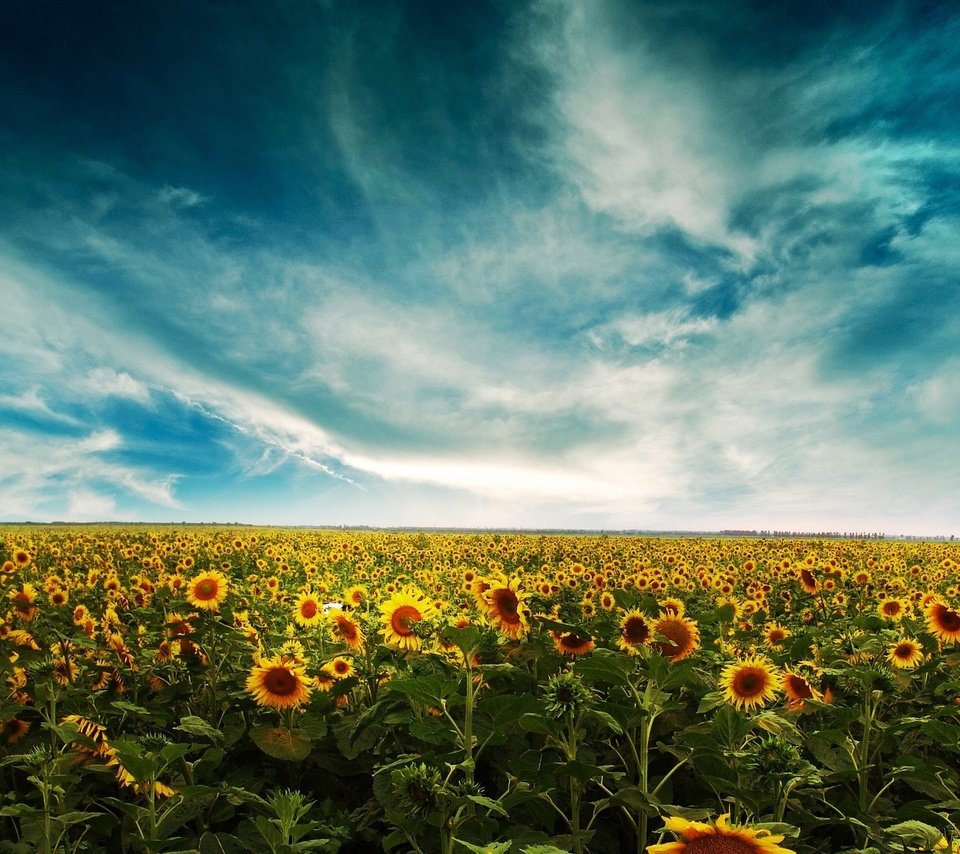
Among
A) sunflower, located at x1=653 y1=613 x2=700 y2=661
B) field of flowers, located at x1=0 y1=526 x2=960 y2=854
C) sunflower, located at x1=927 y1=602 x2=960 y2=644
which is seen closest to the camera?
field of flowers, located at x1=0 y1=526 x2=960 y2=854

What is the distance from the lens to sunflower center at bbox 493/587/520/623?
3.99 meters

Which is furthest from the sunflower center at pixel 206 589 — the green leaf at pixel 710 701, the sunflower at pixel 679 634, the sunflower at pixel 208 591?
the green leaf at pixel 710 701

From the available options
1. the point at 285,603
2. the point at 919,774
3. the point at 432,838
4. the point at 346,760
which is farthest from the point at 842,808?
the point at 285,603

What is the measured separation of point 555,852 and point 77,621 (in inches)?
248

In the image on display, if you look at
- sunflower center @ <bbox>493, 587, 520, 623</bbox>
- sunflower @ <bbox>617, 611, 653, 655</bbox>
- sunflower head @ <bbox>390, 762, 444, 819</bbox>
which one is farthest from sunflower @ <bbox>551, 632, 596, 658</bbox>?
sunflower head @ <bbox>390, 762, 444, 819</bbox>

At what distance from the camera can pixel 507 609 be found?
403cm

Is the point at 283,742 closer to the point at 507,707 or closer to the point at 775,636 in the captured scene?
the point at 507,707

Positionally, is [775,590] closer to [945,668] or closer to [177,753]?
[945,668]

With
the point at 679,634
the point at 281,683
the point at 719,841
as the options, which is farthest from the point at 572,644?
the point at 719,841

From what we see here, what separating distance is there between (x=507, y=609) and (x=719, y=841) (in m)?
Result: 2.35

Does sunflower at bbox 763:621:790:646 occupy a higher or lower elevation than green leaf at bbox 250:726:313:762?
higher

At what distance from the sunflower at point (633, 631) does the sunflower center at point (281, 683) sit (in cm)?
211

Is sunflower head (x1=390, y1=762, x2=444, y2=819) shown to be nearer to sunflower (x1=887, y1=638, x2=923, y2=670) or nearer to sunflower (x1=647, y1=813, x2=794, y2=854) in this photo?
sunflower (x1=647, y1=813, x2=794, y2=854)

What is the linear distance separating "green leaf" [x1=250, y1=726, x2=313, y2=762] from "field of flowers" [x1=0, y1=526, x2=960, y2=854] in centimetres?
2
